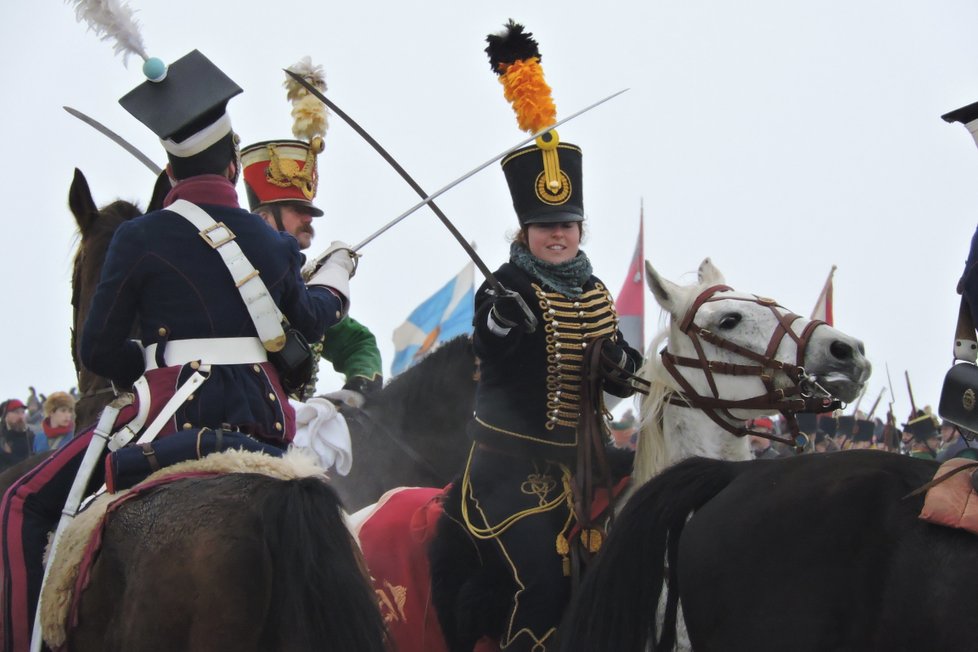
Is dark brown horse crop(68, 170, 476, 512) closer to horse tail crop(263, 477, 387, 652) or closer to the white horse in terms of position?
the white horse

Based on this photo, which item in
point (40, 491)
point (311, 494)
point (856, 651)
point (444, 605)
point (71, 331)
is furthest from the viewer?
point (444, 605)

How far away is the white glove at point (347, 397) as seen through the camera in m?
8.48

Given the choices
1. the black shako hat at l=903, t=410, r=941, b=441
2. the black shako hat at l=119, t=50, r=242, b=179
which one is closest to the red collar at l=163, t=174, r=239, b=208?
the black shako hat at l=119, t=50, r=242, b=179

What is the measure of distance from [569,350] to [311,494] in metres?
2.22

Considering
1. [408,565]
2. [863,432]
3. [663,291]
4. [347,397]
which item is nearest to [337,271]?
[663,291]

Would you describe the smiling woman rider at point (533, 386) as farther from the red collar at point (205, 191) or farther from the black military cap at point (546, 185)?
the red collar at point (205, 191)

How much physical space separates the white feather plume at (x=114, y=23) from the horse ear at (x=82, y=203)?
1229 millimetres

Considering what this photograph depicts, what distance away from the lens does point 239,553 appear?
3.87 metres

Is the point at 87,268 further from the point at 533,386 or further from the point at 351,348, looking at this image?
the point at 351,348

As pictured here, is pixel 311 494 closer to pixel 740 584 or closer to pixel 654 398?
pixel 740 584

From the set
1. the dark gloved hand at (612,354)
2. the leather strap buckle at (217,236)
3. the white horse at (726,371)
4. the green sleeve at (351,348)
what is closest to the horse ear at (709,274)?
the white horse at (726,371)

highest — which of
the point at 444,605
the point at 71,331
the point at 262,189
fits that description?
the point at 262,189

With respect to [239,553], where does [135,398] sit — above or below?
above

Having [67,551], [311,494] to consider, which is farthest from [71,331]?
[311,494]
